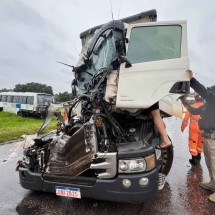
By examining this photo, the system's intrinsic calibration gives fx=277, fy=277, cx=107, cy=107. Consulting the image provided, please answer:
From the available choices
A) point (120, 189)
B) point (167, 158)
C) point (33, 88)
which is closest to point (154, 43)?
point (167, 158)

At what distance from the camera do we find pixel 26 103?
1032 inches

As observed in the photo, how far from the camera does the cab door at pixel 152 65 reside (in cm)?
407

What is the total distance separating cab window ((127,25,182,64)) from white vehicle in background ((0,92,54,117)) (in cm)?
1979

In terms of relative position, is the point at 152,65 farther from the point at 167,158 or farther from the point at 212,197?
the point at 212,197

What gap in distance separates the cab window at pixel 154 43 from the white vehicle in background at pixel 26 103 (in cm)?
1979

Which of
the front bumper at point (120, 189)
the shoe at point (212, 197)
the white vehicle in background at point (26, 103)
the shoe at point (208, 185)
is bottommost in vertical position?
the white vehicle in background at point (26, 103)

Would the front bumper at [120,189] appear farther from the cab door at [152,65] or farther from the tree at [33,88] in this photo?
the tree at [33,88]

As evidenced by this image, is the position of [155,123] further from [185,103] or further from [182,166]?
[182,166]

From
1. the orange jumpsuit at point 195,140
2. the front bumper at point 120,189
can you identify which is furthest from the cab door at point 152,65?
the orange jumpsuit at point 195,140

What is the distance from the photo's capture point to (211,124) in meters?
4.71

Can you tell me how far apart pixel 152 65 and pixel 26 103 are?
23.6 metres

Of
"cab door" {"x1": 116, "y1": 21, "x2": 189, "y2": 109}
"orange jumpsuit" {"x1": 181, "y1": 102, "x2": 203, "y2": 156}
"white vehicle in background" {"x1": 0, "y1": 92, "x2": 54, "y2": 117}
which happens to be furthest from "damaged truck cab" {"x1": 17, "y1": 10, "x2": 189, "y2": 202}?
"white vehicle in background" {"x1": 0, "y1": 92, "x2": 54, "y2": 117}

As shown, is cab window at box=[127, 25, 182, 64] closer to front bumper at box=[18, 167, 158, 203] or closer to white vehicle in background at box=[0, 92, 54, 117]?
front bumper at box=[18, 167, 158, 203]

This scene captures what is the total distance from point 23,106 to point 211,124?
2384 cm
